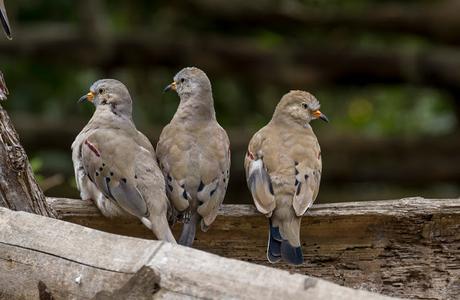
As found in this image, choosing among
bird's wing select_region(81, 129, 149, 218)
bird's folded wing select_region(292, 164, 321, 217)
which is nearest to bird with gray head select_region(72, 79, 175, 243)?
bird's wing select_region(81, 129, 149, 218)

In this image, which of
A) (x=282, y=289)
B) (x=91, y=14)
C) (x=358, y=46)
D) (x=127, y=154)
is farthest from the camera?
(x=358, y=46)

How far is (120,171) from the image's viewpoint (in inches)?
201

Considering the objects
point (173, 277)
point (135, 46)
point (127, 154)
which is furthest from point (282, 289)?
point (135, 46)

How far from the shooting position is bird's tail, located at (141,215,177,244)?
4969 mm

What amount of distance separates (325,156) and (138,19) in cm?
212

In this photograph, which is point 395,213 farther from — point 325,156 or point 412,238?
point 325,156

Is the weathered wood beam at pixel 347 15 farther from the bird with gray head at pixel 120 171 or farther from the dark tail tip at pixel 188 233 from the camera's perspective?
the dark tail tip at pixel 188 233

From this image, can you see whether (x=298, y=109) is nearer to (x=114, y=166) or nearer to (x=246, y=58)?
(x=114, y=166)

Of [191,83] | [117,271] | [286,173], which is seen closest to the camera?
[117,271]

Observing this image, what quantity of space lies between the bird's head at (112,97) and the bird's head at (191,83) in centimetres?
28

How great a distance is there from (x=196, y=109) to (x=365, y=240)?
0.93 metres

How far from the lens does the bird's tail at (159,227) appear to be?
16.3 ft

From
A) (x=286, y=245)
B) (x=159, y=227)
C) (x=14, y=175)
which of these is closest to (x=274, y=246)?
(x=286, y=245)

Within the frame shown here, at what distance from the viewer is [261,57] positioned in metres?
10.1
